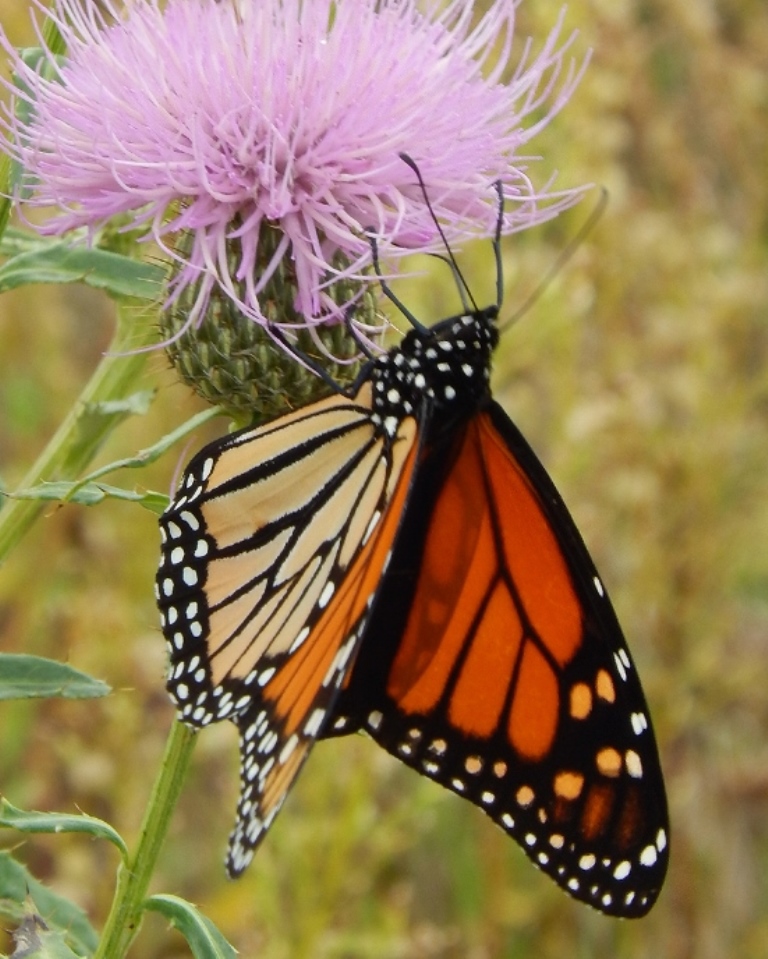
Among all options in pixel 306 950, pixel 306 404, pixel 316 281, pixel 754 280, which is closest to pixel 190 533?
pixel 306 404

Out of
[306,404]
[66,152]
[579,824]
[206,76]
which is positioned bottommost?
[579,824]

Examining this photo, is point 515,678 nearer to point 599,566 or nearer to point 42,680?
point 42,680

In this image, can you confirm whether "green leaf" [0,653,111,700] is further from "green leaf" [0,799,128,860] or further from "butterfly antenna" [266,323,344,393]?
"butterfly antenna" [266,323,344,393]

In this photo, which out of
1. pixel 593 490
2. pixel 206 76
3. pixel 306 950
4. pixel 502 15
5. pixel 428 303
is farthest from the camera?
pixel 593 490

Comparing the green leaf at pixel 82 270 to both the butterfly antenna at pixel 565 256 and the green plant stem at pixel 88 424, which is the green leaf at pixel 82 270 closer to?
the green plant stem at pixel 88 424

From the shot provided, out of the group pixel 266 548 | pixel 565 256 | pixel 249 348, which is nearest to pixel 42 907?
pixel 266 548

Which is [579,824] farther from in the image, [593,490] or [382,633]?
[593,490]

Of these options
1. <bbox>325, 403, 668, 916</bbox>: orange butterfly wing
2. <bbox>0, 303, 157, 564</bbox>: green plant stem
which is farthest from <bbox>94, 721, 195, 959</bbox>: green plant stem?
<bbox>0, 303, 157, 564</bbox>: green plant stem
